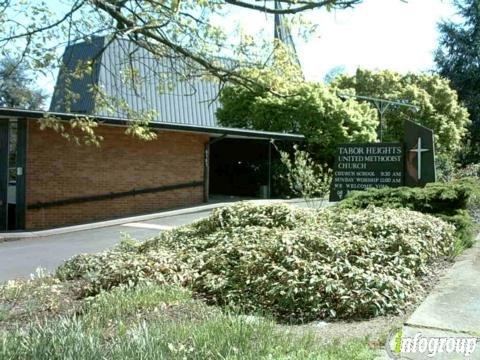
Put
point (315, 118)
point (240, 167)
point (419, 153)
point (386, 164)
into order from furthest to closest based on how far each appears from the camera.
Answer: point (240, 167) → point (315, 118) → point (386, 164) → point (419, 153)

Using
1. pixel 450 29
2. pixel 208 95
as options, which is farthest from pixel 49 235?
pixel 450 29

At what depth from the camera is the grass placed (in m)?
3.43

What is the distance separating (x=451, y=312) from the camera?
512cm

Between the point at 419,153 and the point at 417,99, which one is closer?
the point at 419,153

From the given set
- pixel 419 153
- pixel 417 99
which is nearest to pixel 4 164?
pixel 419 153

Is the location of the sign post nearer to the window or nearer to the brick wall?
the brick wall

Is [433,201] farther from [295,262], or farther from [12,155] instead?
[12,155]

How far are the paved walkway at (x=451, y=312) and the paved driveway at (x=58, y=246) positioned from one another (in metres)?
6.98

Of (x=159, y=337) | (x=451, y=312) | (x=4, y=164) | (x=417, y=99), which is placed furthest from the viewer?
(x=417, y=99)

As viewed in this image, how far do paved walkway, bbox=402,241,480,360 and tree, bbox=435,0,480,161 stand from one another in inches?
1379

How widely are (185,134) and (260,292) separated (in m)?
15.7

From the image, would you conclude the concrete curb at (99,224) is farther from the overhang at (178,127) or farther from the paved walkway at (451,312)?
the paved walkway at (451,312)

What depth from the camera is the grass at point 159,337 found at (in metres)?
3.43

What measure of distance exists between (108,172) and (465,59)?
3026 centimetres
